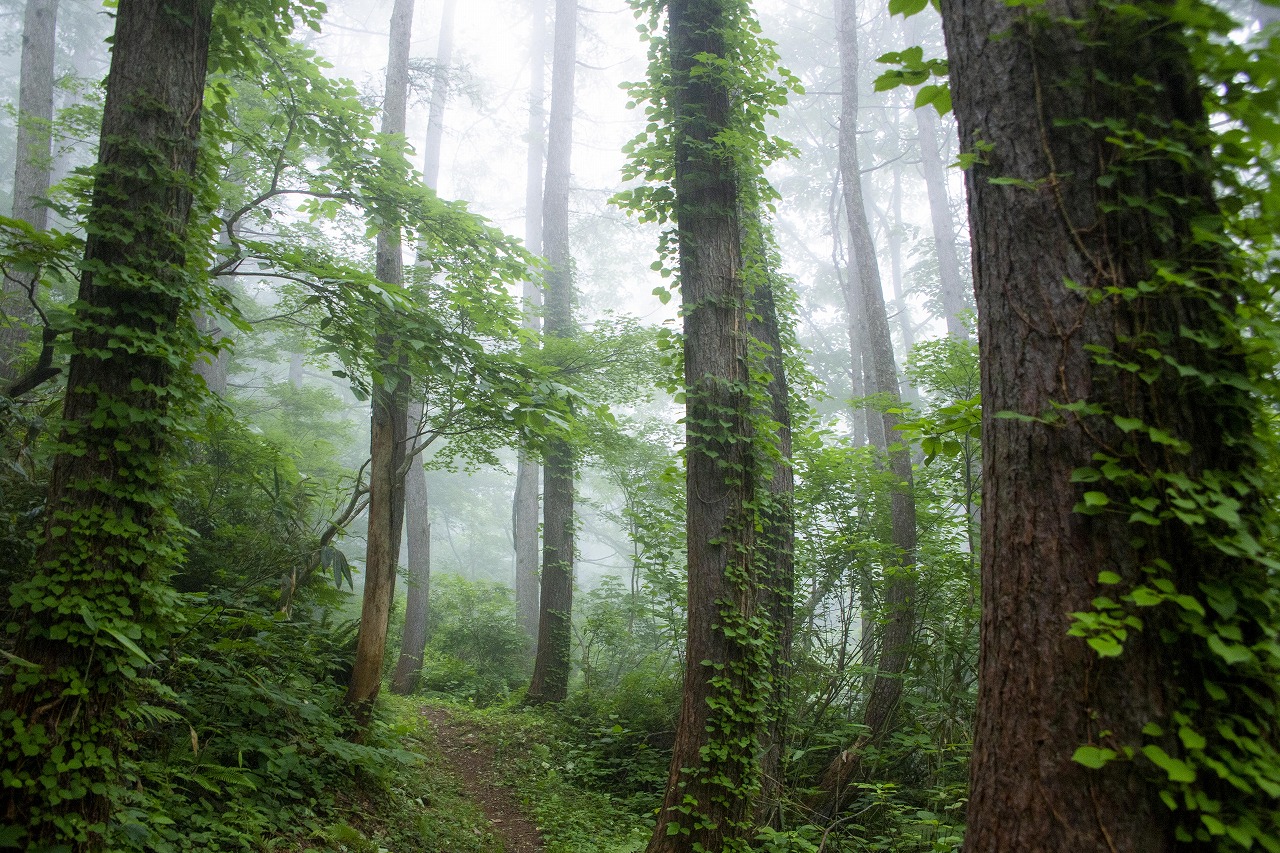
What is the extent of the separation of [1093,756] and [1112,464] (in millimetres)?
718

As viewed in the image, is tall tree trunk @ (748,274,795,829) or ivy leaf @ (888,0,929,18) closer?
ivy leaf @ (888,0,929,18)

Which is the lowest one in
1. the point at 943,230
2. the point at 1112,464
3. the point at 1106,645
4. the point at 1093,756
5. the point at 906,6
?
the point at 1093,756

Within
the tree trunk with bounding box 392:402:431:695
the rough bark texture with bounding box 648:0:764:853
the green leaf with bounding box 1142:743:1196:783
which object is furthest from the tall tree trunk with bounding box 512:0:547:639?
the green leaf with bounding box 1142:743:1196:783

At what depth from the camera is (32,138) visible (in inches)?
424

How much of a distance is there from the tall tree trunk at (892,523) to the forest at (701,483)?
73mm

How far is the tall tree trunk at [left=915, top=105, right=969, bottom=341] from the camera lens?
15969 mm

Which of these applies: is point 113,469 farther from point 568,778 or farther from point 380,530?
point 568,778

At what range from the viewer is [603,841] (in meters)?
5.69

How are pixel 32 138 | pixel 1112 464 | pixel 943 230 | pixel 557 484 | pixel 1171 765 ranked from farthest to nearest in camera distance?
1. pixel 943 230
2. pixel 557 484
3. pixel 32 138
4. pixel 1112 464
5. pixel 1171 765

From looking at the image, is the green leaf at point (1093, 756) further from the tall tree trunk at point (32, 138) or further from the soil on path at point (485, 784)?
the tall tree trunk at point (32, 138)

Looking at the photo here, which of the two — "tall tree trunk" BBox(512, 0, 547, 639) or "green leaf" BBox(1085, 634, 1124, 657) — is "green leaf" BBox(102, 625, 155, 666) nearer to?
"green leaf" BBox(1085, 634, 1124, 657)

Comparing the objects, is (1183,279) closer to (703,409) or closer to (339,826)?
(703,409)

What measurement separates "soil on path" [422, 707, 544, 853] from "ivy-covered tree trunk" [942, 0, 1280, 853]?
486 cm

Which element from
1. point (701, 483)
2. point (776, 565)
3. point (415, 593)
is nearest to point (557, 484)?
point (415, 593)
